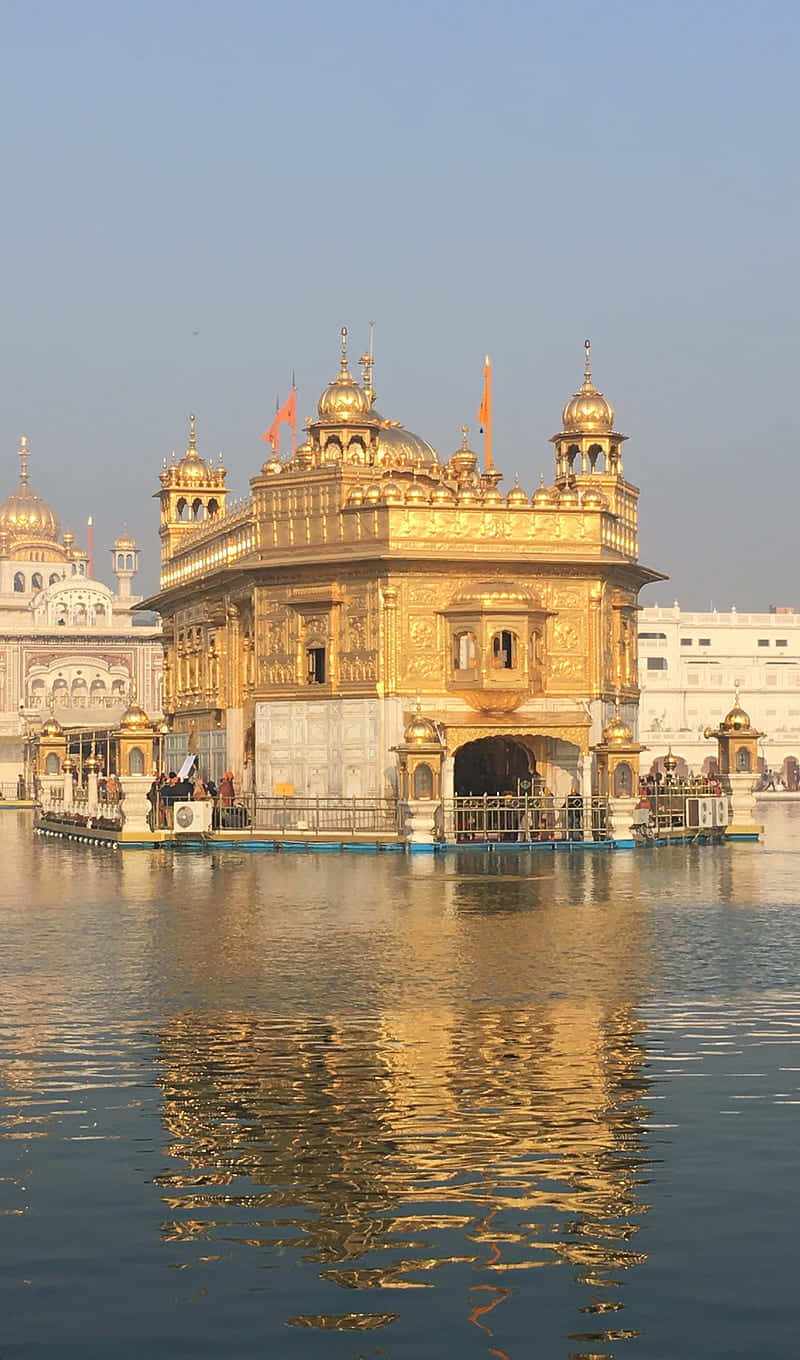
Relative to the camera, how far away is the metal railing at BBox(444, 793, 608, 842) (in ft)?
130

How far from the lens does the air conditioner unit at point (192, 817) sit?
40.6 m

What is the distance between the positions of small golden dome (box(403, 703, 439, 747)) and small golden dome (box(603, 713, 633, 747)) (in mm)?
3893

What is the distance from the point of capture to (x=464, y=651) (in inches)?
1672

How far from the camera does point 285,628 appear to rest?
44406 millimetres

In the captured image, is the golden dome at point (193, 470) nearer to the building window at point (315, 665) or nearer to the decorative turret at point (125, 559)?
the building window at point (315, 665)

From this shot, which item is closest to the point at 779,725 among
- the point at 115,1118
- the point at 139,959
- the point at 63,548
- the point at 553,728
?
the point at 63,548

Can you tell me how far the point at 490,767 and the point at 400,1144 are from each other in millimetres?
37369

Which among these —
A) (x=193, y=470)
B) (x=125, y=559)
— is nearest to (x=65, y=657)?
(x=125, y=559)

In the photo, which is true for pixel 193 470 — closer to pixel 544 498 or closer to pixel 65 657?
pixel 544 498

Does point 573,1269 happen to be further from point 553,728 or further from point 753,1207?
point 553,728

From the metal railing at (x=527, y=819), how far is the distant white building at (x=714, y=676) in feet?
235

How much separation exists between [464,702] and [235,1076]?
30558mm

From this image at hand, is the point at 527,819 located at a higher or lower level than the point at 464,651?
lower

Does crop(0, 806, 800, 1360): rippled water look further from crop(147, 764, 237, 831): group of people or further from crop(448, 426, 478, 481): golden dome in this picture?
crop(448, 426, 478, 481): golden dome
